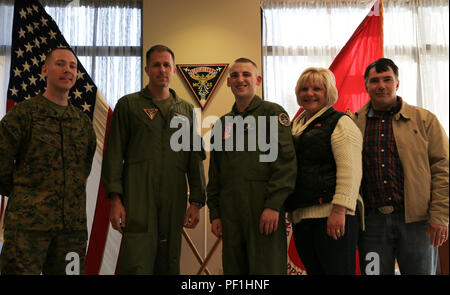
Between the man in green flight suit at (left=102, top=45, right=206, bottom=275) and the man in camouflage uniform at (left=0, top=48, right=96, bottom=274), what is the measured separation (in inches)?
9.4

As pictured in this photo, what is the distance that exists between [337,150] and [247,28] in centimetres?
299

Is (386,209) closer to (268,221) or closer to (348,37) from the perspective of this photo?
(268,221)

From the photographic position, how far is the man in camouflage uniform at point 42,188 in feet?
6.63

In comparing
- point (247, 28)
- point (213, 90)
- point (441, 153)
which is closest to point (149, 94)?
point (441, 153)

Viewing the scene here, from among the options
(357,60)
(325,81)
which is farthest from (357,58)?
(325,81)

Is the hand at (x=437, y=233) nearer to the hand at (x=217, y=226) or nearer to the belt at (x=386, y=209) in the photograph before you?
the belt at (x=386, y=209)

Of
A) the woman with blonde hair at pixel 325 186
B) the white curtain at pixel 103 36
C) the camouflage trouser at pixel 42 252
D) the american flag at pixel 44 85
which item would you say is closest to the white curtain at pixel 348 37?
the white curtain at pixel 103 36

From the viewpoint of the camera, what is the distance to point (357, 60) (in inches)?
161

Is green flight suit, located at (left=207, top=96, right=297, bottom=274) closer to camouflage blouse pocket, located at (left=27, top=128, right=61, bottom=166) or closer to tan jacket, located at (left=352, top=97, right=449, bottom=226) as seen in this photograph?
tan jacket, located at (left=352, top=97, right=449, bottom=226)

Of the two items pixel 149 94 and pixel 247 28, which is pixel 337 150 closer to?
pixel 149 94

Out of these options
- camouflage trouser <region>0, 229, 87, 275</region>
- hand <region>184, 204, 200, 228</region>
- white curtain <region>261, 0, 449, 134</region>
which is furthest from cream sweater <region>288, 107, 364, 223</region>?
white curtain <region>261, 0, 449, 134</region>

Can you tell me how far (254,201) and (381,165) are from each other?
733 millimetres

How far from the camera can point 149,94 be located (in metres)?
2.27

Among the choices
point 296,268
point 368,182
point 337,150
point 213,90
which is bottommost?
point 296,268
